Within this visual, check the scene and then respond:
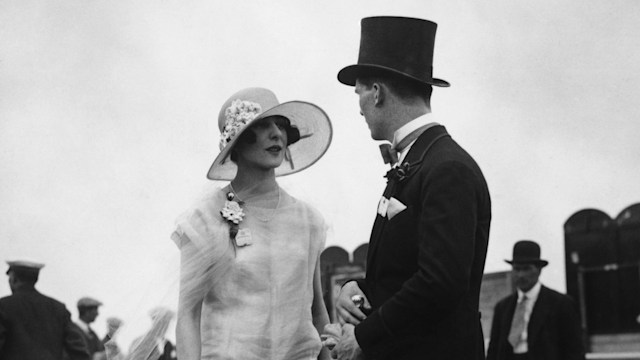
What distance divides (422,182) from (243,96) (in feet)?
5.59

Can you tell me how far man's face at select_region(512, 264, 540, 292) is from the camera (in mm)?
10555

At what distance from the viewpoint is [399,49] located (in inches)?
170

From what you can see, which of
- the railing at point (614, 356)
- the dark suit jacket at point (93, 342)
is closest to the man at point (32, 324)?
the dark suit jacket at point (93, 342)

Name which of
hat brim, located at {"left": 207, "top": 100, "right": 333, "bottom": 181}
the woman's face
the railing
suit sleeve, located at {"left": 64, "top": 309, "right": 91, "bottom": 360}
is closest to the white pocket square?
the woman's face

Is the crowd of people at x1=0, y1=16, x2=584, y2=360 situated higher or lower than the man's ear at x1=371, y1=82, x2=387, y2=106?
Answer: lower

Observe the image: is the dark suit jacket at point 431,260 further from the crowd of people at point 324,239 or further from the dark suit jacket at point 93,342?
the dark suit jacket at point 93,342

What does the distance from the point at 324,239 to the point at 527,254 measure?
546 centimetres

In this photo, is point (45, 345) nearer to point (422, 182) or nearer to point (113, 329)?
point (113, 329)

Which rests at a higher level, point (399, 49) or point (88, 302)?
point (399, 49)

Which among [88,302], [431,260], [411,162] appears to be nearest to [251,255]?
[411,162]

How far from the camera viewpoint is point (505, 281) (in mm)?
13148

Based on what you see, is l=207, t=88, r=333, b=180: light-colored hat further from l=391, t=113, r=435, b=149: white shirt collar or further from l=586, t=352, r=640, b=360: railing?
l=586, t=352, r=640, b=360: railing

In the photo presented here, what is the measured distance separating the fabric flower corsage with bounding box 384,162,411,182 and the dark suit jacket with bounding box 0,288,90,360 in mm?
7483

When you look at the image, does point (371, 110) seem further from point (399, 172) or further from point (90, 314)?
point (90, 314)
